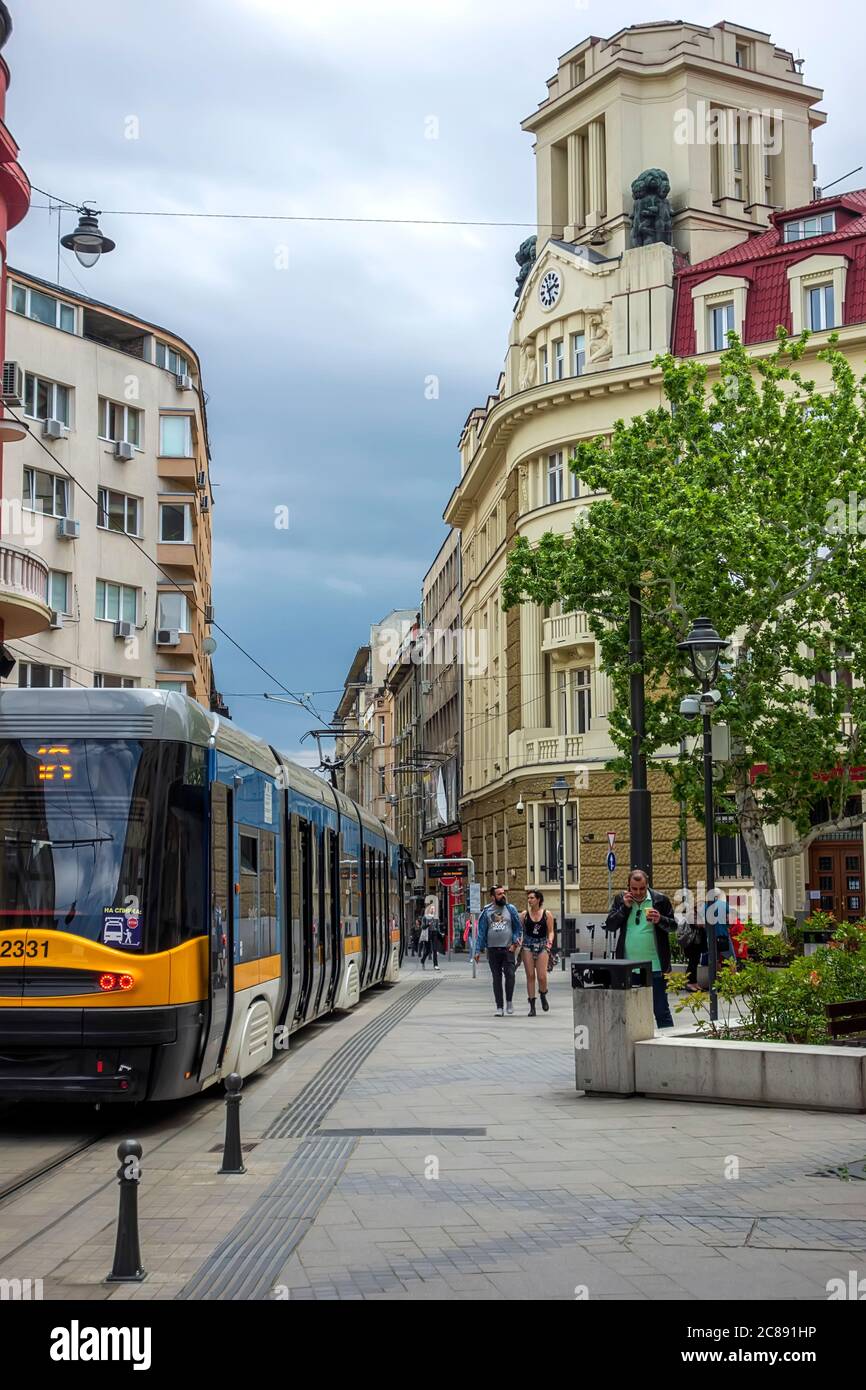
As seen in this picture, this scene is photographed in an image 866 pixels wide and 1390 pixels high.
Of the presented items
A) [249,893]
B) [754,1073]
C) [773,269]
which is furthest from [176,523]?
[754,1073]

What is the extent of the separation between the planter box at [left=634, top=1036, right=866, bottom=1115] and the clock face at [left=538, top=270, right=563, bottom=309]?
127 feet

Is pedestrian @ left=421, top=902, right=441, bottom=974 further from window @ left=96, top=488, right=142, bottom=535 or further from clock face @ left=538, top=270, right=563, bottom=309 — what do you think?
clock face @ left=538, top=270, right=563, bottom=309

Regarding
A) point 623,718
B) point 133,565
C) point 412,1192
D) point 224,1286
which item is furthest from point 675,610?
point 224,1286

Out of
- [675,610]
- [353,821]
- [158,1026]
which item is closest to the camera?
[158,1026]

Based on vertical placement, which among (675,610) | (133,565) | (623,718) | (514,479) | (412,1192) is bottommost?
(412,1192)

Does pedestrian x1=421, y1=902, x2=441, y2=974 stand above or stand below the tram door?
below

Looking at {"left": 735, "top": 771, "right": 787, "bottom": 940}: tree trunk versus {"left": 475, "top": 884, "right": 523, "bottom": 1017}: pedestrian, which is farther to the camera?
{"left": 735, "top": 771, "right": 787, "bottom": 940}: tree trunk

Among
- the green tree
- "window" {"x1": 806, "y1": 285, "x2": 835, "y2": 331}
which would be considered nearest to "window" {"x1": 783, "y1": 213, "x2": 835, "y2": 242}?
"window" {"x1": 806, "y1": 285, "x2": 835, "y2": 331}

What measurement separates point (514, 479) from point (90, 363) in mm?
14534

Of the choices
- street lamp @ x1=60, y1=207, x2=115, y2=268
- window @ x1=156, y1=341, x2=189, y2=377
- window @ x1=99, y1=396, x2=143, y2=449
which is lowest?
A: window @ x1=99, y1=396, x2=143, y2=449

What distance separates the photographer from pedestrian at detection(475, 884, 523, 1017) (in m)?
22.3

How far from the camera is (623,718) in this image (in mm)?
33000

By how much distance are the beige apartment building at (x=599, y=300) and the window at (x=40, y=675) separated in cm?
1446
